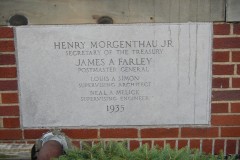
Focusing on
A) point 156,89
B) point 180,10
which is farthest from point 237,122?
point 180,10

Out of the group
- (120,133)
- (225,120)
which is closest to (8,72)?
(120,133)

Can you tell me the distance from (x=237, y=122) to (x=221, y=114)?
0.16m

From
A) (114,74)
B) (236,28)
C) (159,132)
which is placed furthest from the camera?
(159,132)

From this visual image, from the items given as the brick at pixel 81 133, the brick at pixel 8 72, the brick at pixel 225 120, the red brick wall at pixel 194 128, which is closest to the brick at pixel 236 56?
the red brick wall at pixel 194 128

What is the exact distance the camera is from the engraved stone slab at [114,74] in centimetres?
318

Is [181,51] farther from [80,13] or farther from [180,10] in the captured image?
[80,13]

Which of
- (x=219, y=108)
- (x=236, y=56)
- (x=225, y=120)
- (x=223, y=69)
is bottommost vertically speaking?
(x=225, y=120)

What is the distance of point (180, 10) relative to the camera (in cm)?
313

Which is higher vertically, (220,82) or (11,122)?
(220,82)

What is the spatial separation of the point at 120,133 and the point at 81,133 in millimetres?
338

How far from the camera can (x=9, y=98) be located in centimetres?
329

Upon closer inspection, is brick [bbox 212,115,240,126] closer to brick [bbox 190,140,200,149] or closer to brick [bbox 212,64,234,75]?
brick [bbox 190,140,200,149]

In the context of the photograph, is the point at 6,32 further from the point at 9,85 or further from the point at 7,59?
the point at 9,85

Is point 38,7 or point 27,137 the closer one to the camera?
point 38,7
